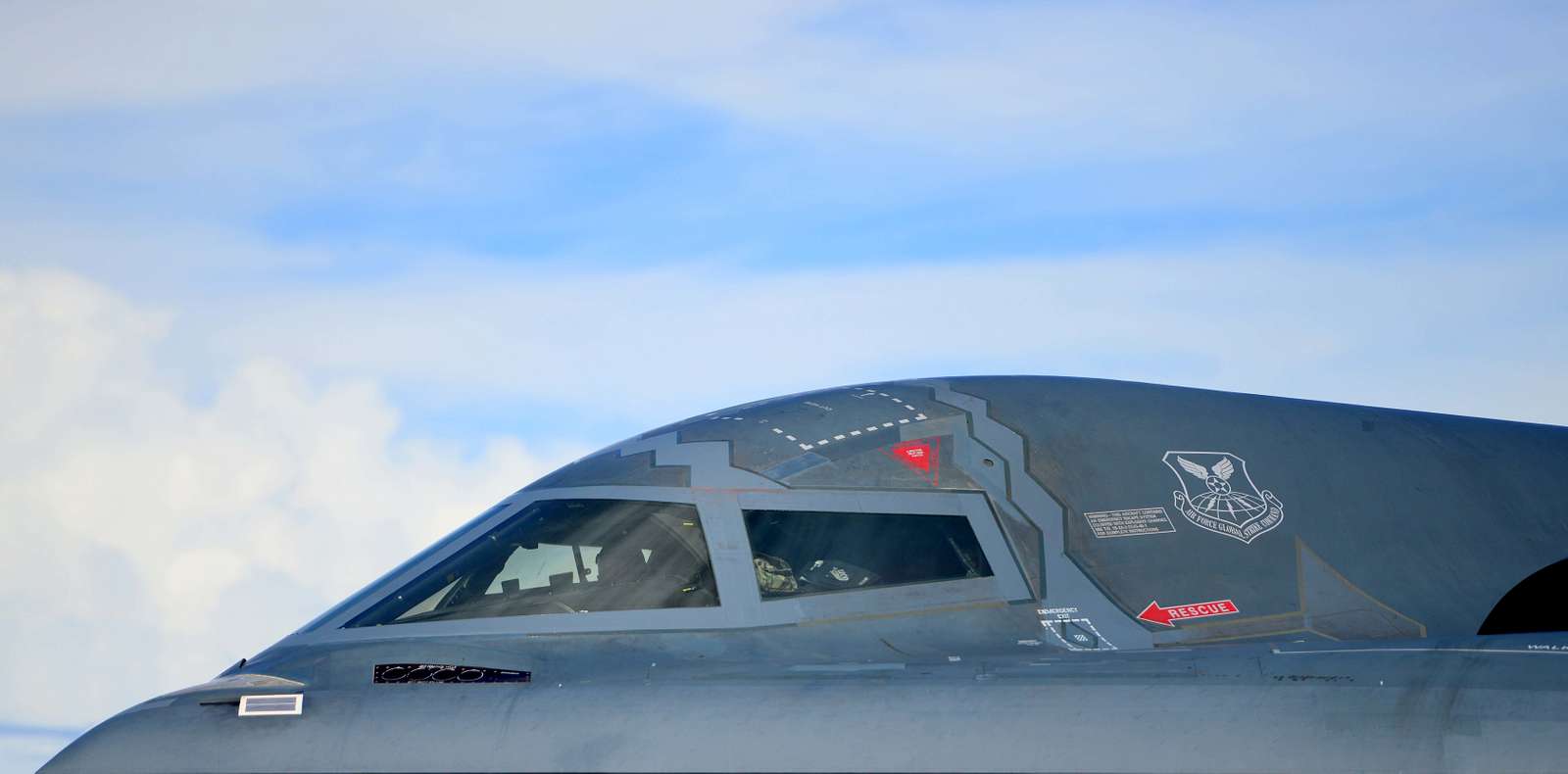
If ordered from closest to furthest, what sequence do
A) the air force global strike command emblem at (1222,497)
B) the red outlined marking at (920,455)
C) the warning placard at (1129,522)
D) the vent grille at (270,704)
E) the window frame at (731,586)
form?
the vent grille at (270,704) < the window frame at (731,586) < the red outlined marking at (920,455) < the warning placard at (1129,522) < the air force global strike command emblem at (1222,497)

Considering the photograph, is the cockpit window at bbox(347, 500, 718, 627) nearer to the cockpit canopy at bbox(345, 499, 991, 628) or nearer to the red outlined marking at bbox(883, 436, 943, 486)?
the cockpit canopy at bbox(345, 499, 991, 628)

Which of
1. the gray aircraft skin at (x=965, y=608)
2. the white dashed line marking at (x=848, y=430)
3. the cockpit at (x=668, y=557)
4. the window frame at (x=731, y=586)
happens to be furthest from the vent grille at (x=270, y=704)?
the white dashed line marking at (x=848, y=430)

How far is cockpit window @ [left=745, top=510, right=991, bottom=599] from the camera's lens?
827 cm

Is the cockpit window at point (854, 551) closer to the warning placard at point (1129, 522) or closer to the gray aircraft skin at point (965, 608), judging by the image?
the gray aircraft skin at point (965, 608)

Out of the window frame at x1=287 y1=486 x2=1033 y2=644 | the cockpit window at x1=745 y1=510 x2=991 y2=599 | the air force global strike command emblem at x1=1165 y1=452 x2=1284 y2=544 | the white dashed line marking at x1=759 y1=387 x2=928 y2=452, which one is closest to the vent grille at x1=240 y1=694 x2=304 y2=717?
the window frame at x1=287 y1=486 x2=1033 y2=644

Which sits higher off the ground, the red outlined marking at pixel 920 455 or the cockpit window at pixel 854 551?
the red outlined marking at pixel 920 455

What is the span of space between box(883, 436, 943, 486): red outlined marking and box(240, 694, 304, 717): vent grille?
145 inches

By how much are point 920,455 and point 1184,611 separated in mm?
1830

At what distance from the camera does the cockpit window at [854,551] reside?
326 inches

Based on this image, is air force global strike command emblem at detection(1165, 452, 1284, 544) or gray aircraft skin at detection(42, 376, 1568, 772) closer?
gray aircraft skin at detection(42, 376, 1568, 772)

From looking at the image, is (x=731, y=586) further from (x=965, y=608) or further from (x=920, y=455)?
(x=920, y=455)

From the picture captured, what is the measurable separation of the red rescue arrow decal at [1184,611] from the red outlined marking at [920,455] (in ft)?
4.90

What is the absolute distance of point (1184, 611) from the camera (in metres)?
8.77

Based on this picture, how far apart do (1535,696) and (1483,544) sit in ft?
8.36
